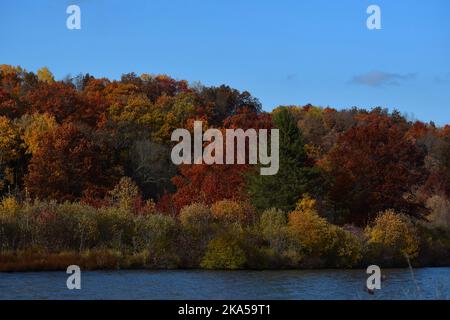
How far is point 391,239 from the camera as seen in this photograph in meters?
51.9

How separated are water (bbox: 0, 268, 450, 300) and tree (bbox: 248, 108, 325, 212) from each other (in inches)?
415

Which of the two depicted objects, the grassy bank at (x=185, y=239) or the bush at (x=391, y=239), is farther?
the bush at (x=391, y=239)

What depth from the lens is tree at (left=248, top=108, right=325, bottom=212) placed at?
54.2 meters

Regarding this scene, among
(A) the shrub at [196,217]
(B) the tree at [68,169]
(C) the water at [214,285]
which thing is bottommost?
(C) the water at [214,285]

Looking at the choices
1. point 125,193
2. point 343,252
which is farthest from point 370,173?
point 125,193

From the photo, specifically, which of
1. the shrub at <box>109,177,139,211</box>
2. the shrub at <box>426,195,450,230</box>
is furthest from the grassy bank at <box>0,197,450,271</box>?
the shrub at <box>426,195,450,230</box>

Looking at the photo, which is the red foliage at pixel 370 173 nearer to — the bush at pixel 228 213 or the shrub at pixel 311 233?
the shrub at pixel 311 233

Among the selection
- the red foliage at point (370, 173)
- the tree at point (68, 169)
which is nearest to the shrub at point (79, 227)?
the tree at point (68, 169)

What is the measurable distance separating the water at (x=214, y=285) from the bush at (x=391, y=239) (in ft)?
22.6

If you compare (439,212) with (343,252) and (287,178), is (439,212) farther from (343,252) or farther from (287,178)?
(343,252)

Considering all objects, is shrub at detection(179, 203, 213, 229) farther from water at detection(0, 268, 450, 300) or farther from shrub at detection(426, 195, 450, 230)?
shrub at detection(426, 195, 450, 230)

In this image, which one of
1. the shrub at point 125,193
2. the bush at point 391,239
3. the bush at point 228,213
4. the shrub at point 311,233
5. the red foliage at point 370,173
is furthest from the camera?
the red foliage at point 370,173

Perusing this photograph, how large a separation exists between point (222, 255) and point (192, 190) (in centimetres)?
1831

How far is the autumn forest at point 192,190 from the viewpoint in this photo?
45281mm
